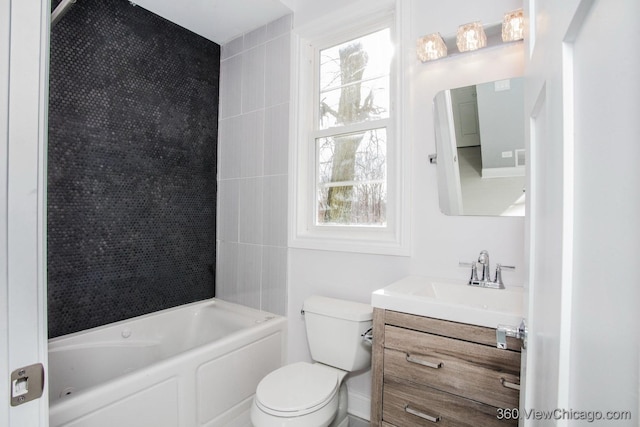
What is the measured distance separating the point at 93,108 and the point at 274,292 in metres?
1.66

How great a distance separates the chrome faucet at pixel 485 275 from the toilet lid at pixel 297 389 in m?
0.85

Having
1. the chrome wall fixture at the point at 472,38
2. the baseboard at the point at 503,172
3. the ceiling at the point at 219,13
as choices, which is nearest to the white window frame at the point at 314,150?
the chrome wall fixture at the point at 472,38

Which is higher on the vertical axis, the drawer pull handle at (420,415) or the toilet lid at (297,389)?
the drawer pull handle at (420,415)

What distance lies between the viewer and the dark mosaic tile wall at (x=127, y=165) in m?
1.79

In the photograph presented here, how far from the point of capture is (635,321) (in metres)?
0.23

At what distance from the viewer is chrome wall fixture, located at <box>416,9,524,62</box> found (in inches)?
55.8

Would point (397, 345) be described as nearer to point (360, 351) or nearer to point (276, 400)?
point (360, 351)

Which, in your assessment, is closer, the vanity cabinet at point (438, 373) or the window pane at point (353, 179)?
the vanity cabinet at point (438, 373)

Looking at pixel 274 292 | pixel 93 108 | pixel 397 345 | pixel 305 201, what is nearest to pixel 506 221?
pixel 397 345

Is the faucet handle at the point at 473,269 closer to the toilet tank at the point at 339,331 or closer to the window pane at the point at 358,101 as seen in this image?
the toilet tank at the point at 339,331

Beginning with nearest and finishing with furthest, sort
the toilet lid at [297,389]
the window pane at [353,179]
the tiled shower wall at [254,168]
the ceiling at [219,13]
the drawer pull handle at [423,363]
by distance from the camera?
1. the drawer pull handle at [423,363]
2. the toilet lid at [297,389]
3. the window pane at [353,179]
4. the ceiling at [219,13]
5. the tiled shower wall at [254,168]

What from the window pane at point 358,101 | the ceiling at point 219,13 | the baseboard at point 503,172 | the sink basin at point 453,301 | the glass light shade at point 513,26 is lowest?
the sink basin at point 453,301

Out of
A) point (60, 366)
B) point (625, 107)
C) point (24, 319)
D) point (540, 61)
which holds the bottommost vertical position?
point (60, 366)

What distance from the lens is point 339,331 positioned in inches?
66.5
